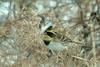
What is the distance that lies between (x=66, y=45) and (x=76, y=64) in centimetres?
20

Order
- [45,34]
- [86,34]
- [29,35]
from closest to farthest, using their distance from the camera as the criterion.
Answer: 1. [29,35]
2. [45,34]
3. [86,34]

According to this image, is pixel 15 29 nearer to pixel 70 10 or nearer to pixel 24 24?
pixel 24 24

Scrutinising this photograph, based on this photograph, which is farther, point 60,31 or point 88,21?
point 88,21

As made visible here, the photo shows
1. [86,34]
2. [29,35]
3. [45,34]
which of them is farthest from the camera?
[86,34]

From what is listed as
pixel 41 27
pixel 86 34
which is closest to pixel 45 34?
pixel 41 27

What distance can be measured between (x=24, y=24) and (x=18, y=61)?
337mm

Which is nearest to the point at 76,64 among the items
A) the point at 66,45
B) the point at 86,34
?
the point at 66,45

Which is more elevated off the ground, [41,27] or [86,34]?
[41,27]

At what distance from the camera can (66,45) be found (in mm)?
3791

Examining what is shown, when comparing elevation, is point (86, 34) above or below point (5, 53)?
below

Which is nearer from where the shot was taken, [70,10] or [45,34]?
[45,34]

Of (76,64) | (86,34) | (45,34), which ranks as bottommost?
(86,34)

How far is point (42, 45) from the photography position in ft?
11.9

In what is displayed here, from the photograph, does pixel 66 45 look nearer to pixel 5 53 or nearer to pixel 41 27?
pixel 41 27
